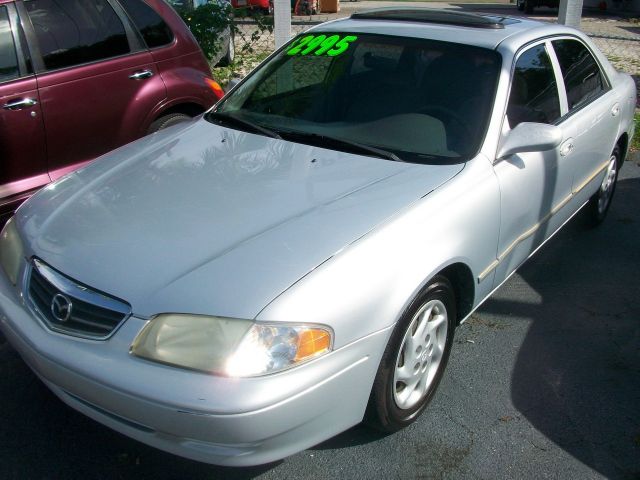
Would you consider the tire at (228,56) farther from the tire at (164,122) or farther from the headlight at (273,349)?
the headlight at (273,349)

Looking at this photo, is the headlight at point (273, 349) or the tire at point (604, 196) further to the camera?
the tire at point (604, 196)

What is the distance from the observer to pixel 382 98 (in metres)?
3.52

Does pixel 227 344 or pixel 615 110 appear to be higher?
pixel 615 110

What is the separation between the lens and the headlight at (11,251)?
9.20ft

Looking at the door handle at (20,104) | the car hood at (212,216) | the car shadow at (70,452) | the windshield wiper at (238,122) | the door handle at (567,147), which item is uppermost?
the windshield wiper at (238,122)

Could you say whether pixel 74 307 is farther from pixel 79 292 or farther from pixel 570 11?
pixel 570 11

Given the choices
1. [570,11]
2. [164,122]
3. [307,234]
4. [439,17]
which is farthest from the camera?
[570,11]

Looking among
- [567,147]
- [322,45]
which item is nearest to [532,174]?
[567,147]

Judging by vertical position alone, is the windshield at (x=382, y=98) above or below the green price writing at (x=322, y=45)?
below

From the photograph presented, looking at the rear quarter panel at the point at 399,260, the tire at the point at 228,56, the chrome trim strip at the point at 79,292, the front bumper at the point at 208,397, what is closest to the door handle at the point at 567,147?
the rear quarter panel at the point at 399,260

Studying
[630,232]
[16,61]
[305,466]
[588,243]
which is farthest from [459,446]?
[16,61]

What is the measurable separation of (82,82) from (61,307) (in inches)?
Answer: 101

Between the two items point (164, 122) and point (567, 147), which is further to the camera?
point (164, 122)

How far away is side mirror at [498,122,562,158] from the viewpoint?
125 inches
